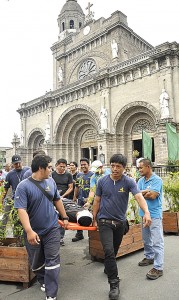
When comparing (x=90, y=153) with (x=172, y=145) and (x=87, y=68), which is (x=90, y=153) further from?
(x=172, y=145)

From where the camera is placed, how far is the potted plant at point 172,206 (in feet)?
19.7

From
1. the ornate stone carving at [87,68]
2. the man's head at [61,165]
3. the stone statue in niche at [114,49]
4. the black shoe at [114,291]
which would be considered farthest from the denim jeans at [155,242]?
the ornate stone carving at [87,68]

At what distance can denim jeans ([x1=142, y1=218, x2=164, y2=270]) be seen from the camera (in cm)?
381

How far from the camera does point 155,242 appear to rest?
3910 millimetres

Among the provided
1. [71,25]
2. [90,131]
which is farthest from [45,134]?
[71,25]

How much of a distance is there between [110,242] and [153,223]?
1028mm

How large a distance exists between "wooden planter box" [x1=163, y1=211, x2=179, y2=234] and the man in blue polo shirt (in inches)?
75.9

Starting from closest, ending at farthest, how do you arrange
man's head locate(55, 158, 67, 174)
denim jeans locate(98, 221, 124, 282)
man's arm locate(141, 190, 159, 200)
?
denim jeans locate(98, 221, 124, 282), man's arm locate(141, 190, 159, 200), man's head locate(55, 158, 67, 174)

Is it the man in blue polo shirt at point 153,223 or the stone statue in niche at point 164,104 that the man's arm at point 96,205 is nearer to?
the man in blue polo shirt at point 153,223

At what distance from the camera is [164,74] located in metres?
19.5

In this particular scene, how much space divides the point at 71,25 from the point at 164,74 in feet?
73.8

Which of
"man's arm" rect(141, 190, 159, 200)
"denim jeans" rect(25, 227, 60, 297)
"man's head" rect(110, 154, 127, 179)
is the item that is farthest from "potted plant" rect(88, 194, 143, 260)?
"man's head" rect(110, 154, 127, 179)

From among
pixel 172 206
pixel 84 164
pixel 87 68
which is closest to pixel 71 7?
pixel 87 68

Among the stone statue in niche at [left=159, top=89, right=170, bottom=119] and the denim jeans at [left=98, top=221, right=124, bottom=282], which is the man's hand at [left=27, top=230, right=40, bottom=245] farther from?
the stone statue in niche at [left=159, top=89, right=170, bottom=119]
